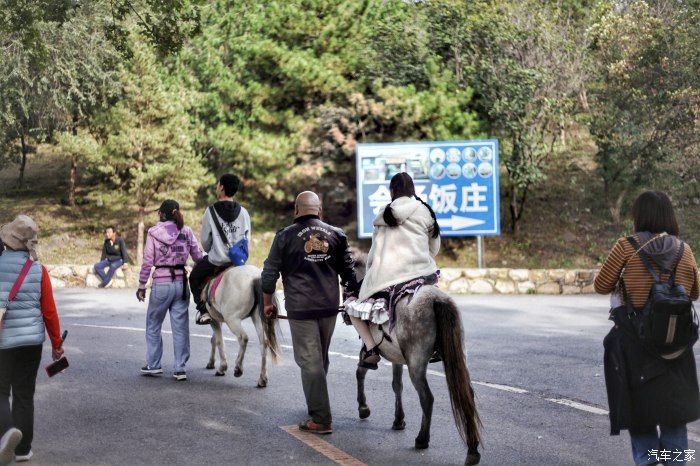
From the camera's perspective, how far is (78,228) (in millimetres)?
35531

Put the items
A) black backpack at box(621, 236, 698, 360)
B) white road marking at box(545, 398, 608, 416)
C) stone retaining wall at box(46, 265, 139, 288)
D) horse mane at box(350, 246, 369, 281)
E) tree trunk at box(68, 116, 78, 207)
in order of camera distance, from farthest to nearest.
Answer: tree trunk at box(68, 116, 78, 207) < stone retaining wall at box(46, 265, 139, 288) < white road marking at box(545, 398, 608, 416) < horse mane at box(350, 246, 369, 281) < black backpack at box(621, 236, 698, 360)

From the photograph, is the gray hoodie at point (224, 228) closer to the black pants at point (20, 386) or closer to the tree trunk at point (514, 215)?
the black pants at point (20, 386)

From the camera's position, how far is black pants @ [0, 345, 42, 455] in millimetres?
6914

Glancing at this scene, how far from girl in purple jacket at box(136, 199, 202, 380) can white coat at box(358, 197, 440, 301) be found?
152 inches

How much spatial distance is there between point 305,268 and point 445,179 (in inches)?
699

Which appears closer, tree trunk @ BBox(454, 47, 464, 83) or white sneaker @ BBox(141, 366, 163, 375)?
white sneaker @ BBox(141, 366, 163, 375)

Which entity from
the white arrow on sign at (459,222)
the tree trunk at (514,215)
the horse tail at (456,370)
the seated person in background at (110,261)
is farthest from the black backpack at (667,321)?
the tree trunk at (514,215)

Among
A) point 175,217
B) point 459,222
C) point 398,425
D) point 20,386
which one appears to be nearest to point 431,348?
point 398,425

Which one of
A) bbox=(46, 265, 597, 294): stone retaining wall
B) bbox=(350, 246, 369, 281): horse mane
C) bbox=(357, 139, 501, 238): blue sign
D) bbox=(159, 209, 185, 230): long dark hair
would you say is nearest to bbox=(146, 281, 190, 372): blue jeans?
bbox=(159, 209, 185, 230): long dark hair

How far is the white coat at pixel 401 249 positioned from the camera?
24.5 ft

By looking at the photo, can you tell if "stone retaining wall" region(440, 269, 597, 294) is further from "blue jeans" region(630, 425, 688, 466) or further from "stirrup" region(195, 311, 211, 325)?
"blue jeans" region(630, 425, 688, 466)

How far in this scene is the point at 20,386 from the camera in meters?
6.98

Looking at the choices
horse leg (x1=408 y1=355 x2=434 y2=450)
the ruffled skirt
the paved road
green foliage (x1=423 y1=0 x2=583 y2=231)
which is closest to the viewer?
horse leg (x1=408 y1=355 x2=434 y2=450)

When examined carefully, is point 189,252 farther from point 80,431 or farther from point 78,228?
point 78,228
